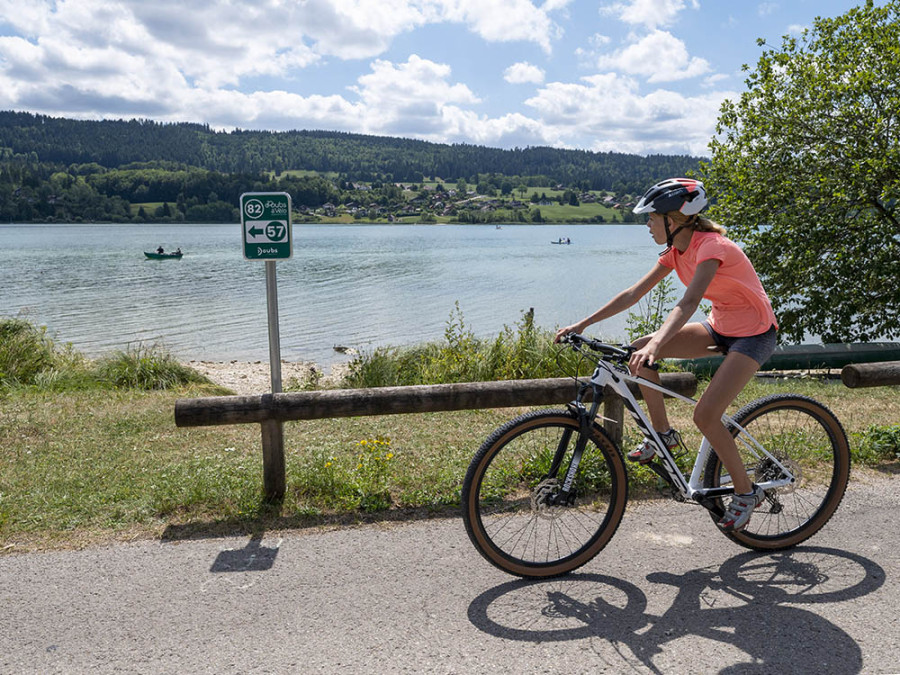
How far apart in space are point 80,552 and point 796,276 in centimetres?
1359

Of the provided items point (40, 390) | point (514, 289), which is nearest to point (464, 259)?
point (514, 289)

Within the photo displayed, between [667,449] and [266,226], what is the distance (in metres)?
3.09

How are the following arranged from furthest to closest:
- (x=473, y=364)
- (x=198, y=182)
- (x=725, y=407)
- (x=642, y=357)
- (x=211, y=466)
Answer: (x=198, y=182) → (x=473, y=364) → (x=211, y=466) → (x=725, y=407) → (x=642, y=357)

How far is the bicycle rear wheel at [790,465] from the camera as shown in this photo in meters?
4.12

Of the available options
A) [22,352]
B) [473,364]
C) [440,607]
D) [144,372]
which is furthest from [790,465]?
[22,352]

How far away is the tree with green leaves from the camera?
1300 cm

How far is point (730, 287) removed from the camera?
3.83 m

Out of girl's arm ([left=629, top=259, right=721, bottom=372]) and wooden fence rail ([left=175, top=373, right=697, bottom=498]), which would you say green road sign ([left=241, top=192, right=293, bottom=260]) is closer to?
wooden fence rail ([left=175, top=373, right=697, bottom=498])

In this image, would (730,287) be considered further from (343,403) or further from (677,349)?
(343,403)

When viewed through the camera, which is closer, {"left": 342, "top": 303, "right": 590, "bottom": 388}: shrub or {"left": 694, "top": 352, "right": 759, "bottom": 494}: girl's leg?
{"left": 694, "top": 352, "right": 759, "bottom": 494}: girl's leg

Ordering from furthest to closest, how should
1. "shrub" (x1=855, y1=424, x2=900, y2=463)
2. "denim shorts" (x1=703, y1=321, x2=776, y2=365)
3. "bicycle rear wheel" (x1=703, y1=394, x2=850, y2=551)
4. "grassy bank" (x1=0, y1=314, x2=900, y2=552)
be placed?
"shrub" (x1=855, y1=424, x2=900, y2=463), "grassy bank" (x1=0, y1=314, x2=900, y2=552), "bicycle rear wheel" (x1=703, y1=394, x2=850, y2=551), "denim shorts" (x1=703, y1=321, x2=776, y2=365)

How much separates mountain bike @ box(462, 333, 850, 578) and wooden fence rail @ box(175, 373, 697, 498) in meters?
0.65

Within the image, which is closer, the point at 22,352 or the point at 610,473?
the point at 610,473

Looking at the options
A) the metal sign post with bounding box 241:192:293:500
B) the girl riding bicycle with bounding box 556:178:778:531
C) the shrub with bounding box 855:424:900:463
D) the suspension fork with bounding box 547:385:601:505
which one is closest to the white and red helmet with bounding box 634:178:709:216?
the girl riding bicycle with bounding box 556:178:778:531
